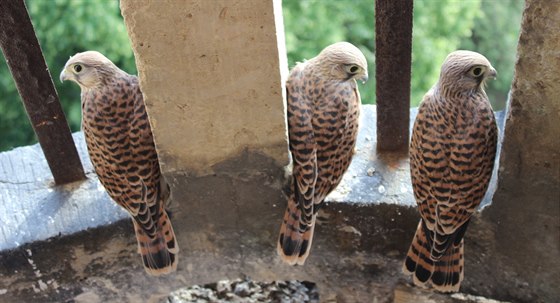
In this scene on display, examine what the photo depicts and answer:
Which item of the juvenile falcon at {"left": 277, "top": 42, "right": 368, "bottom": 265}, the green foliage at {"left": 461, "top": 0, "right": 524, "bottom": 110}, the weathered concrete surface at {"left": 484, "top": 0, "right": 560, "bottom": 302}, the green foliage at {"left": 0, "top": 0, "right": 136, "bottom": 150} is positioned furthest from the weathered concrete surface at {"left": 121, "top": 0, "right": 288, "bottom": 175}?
the green foliage at {"left": 461, "top": 0, "right": 524, "bottom": 110}

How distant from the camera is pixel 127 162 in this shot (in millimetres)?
2328

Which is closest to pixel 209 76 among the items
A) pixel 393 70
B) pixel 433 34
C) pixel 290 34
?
pixel 393 70

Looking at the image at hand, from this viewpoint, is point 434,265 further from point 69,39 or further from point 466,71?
point 69,39

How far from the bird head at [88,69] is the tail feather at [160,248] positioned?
547 mm

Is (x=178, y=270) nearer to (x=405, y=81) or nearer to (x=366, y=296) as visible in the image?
(x=366, y=296)

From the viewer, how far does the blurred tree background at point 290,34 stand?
6.52m

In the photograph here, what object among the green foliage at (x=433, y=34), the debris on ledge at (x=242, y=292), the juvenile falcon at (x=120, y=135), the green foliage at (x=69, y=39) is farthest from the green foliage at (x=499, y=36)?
the juvenile falcon at (x=120, y=135)

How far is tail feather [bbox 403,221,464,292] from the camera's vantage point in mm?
2397

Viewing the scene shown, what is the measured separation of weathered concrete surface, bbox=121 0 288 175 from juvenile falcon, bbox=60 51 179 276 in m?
0.08

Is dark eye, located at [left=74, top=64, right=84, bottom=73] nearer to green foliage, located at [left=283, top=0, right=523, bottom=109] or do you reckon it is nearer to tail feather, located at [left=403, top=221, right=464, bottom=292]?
tail feather, located at [left=403, top=221, right=464, bottom=292]

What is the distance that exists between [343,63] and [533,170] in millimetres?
721

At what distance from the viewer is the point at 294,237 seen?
2.49 m

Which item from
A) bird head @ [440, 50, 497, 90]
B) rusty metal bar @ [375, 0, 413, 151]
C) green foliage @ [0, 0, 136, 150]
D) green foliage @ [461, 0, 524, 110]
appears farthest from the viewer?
→ green foliage @ [461, 0, 524, 110]

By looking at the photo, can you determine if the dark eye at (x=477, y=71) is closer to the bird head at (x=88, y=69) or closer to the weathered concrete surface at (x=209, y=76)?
the weathered concrete surface at (x=209, y=76)
